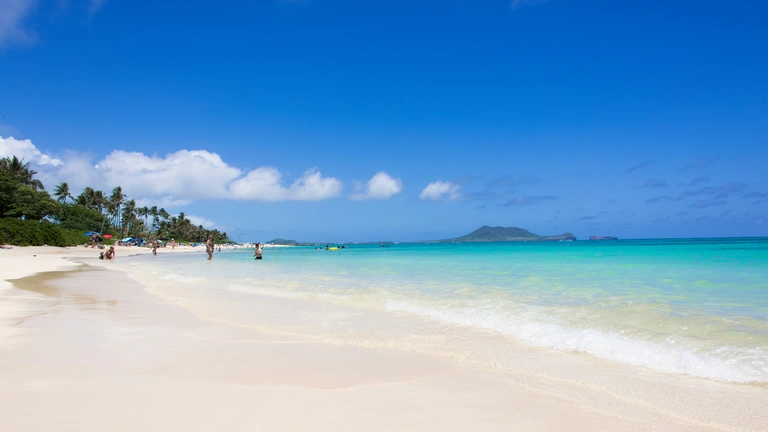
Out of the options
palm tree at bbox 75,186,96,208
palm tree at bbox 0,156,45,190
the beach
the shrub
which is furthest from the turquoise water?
palm tree at bbox 75,186,96,208

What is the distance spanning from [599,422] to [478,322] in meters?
4.46

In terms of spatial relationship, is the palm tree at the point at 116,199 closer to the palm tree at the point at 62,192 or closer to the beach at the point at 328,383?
the palm tree at the point at 62,192

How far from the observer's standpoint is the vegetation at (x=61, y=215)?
153 ft

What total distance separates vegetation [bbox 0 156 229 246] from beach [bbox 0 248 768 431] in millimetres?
48755

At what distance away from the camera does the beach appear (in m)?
3.33

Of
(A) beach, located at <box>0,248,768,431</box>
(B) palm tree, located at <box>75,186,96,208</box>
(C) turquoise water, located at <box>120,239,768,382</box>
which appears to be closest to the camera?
(A) beach, located at <box>0,248,768,431</box>

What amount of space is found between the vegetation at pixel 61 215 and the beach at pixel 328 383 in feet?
160

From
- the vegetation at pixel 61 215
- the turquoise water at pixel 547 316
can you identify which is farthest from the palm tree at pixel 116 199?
the turquoise water at pixel 547 316

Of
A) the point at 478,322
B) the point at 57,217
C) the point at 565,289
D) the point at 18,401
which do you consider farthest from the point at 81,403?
the point at 57,217

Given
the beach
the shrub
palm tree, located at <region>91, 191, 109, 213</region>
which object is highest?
palm tree, located at <region>91, 191, 109, 213</region>

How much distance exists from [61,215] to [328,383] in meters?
81.7

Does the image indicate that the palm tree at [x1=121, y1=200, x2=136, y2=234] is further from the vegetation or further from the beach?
the beach

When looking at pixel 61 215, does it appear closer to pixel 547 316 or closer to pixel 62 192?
pixel 62 192

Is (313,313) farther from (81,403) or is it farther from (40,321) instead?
(81,403)
